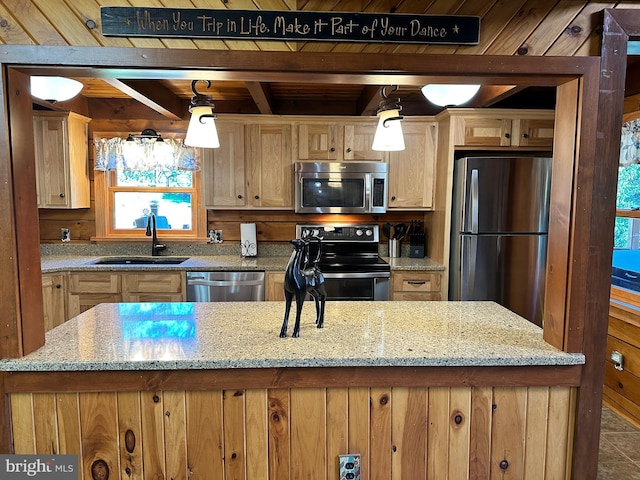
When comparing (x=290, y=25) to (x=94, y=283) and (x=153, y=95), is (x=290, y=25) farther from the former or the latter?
(x=94, y=283)

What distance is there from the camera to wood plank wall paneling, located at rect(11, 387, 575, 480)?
137 centimetres

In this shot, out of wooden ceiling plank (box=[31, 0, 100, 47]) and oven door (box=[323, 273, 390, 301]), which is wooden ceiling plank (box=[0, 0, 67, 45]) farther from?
oven door (box=[323, 273, 390, 301])

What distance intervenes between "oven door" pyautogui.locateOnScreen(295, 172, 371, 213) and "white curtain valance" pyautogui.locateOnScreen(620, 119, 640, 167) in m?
1.85

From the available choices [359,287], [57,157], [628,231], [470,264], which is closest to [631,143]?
[628,231]

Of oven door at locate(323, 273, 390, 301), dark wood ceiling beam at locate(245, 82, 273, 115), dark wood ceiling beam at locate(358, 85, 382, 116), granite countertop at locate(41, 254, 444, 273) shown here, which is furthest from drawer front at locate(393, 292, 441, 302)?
dark wood ceiling beam at locate(245, 82, 273, 115)

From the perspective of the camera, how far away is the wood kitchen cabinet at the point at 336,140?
11.1ft

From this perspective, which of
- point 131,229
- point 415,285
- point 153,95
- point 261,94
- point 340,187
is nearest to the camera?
point 261,94

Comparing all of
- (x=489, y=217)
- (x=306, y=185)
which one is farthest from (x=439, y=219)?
(x=306, y=185)

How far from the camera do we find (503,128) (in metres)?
3.15

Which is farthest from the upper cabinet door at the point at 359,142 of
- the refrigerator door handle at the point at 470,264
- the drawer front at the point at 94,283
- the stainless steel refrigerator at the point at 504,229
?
the drawer front at the point at 94,283

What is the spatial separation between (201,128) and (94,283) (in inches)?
81.7

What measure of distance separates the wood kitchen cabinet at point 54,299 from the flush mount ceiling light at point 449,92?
3.11 m

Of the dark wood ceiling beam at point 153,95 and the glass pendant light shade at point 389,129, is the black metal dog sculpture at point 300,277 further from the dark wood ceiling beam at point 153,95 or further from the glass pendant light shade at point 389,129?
the dark wood ceiling beam at point 153,95

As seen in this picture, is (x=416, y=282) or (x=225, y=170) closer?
(x=416, y=282)
